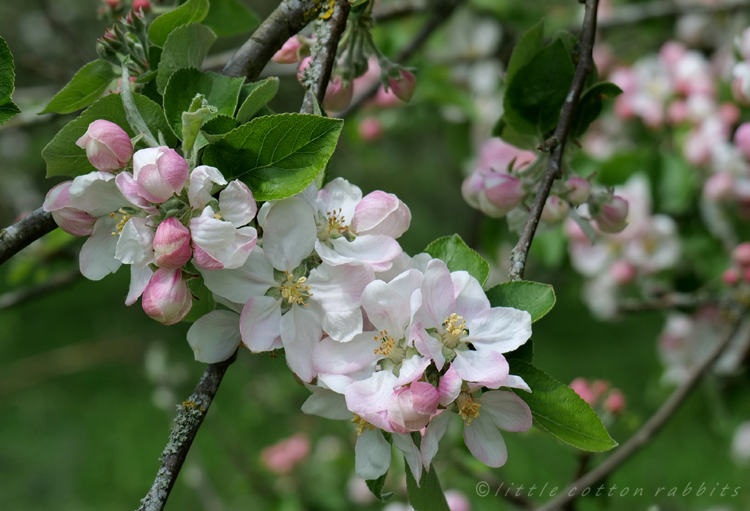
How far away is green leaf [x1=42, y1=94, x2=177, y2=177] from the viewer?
582 mm

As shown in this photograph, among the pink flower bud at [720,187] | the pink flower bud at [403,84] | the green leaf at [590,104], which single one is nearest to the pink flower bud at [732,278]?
the pink flower bud at [720,187]

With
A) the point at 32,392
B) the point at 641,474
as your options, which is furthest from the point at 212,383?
the point at 32,392

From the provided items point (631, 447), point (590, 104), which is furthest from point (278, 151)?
point (631, 447)

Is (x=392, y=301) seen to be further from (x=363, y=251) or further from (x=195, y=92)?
(x=195, y=92)

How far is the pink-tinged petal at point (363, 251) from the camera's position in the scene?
0.58 meters

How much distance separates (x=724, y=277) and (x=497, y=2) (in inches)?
45.9

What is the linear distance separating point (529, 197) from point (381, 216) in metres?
0.32

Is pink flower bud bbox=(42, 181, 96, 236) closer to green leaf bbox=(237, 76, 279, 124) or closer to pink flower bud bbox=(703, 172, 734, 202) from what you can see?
green leaf bbox=(237, 76, 279, 124)

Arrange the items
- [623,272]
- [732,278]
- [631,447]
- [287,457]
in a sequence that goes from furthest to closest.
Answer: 1. [287,457]
2. [623,272]
3. [732,278]
4. [631,447]

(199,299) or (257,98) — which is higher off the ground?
(257,98)

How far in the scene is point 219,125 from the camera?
58 cm

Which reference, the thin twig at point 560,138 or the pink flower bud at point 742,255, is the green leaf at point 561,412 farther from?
the pink flower bud at point 742,255

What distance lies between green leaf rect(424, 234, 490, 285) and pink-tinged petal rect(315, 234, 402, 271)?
0.27 ft

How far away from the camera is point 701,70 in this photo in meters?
1.83
